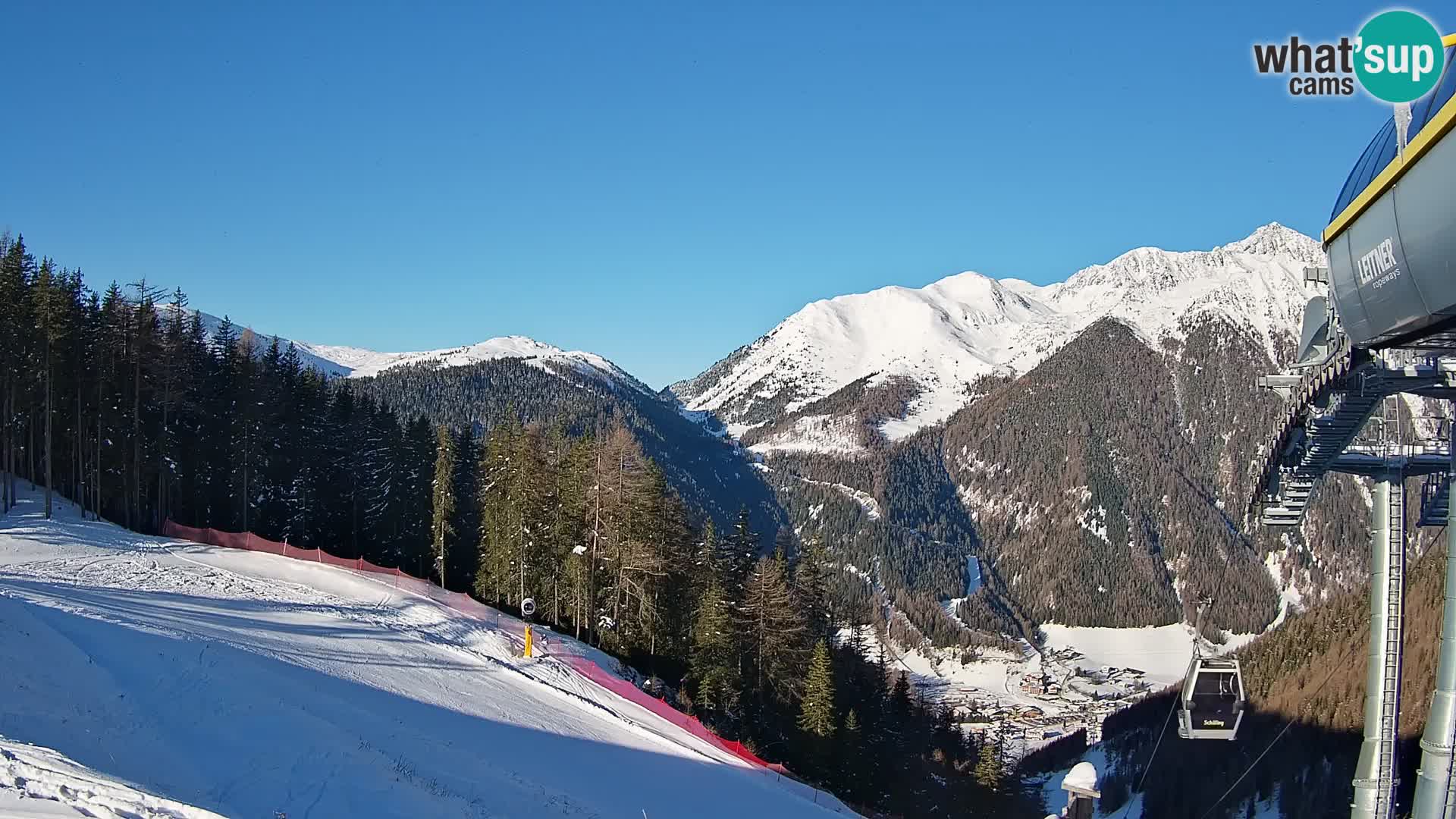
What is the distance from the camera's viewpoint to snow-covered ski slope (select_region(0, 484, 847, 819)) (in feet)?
42.5

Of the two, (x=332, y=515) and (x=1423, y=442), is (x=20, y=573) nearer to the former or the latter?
(x=332, y=515)

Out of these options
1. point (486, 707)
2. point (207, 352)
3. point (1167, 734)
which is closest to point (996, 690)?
point (1167, 734)

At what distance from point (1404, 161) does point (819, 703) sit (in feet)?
99.3

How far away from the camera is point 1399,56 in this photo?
8.90 m

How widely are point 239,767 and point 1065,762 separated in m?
87.6

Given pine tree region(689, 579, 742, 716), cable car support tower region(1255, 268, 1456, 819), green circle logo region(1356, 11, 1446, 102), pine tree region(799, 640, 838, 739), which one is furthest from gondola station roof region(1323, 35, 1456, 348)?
pine tree region(689, 579, 742, 716)

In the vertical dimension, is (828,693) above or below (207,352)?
below

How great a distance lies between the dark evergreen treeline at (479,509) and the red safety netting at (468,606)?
13.7 ft

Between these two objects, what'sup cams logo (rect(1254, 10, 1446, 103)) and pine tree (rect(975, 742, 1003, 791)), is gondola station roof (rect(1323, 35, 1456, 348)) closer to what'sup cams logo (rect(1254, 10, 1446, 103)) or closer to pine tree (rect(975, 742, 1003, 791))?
what'sup cams logo (rect(1254, 10, 1446, 103))

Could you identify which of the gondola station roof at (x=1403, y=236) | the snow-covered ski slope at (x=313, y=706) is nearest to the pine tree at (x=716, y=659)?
the snow-covered ski slope at (x=313, y=706)

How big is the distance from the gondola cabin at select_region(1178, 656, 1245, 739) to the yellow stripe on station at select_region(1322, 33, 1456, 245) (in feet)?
29.8

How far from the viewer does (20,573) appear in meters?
26.2

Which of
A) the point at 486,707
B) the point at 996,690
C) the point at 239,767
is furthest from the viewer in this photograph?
the point at 996,690

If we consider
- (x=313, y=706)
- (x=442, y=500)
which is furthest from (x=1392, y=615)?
(x=442, y=500)
